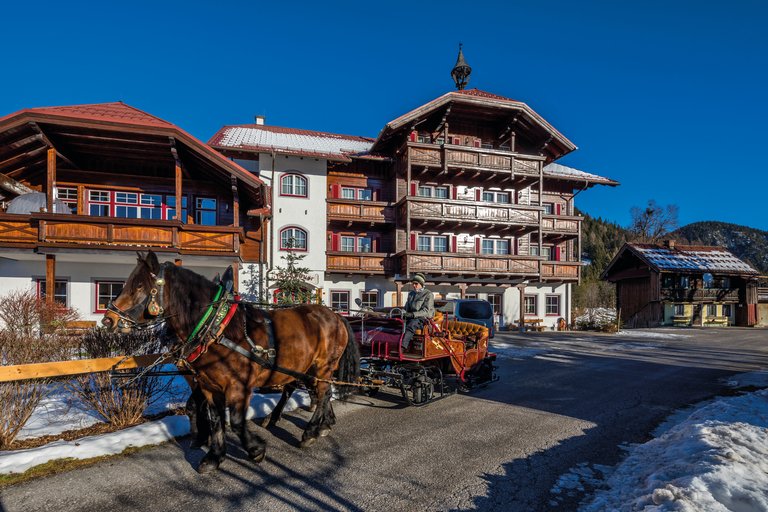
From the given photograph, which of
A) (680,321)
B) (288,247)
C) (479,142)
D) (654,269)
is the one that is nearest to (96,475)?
(288,247)

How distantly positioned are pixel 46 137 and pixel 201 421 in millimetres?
14775

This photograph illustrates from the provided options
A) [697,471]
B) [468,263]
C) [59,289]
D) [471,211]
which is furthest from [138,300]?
[471,211]

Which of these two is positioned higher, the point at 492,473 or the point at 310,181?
the point at 310,181

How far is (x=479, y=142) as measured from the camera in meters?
25.6

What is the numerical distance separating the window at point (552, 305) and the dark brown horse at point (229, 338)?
24.0 meters

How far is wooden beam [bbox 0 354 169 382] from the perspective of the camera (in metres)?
4.12

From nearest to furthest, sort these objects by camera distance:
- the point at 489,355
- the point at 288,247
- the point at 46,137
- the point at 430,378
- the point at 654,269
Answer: the point at 430,378
the point at 489,355
the point at 46,137
the point at 288,247
the point at 654,269

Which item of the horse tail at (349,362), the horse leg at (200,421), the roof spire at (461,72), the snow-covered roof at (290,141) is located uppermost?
the roof spire at (461,72)

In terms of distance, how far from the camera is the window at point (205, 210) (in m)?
19.2

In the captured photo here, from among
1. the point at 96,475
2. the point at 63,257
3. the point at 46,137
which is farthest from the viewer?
the point at 63,257

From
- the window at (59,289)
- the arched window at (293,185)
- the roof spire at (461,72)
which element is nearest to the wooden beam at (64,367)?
the window at (59,289)

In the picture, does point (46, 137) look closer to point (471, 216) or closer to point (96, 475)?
point (96, 475)

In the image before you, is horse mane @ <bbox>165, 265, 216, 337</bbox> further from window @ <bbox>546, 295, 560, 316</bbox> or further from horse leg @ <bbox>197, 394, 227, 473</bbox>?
window @ <bbox>546, 295, 560, 316</bbox>

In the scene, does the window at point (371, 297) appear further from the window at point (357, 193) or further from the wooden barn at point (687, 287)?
the wooden barn at point (687, 287)
